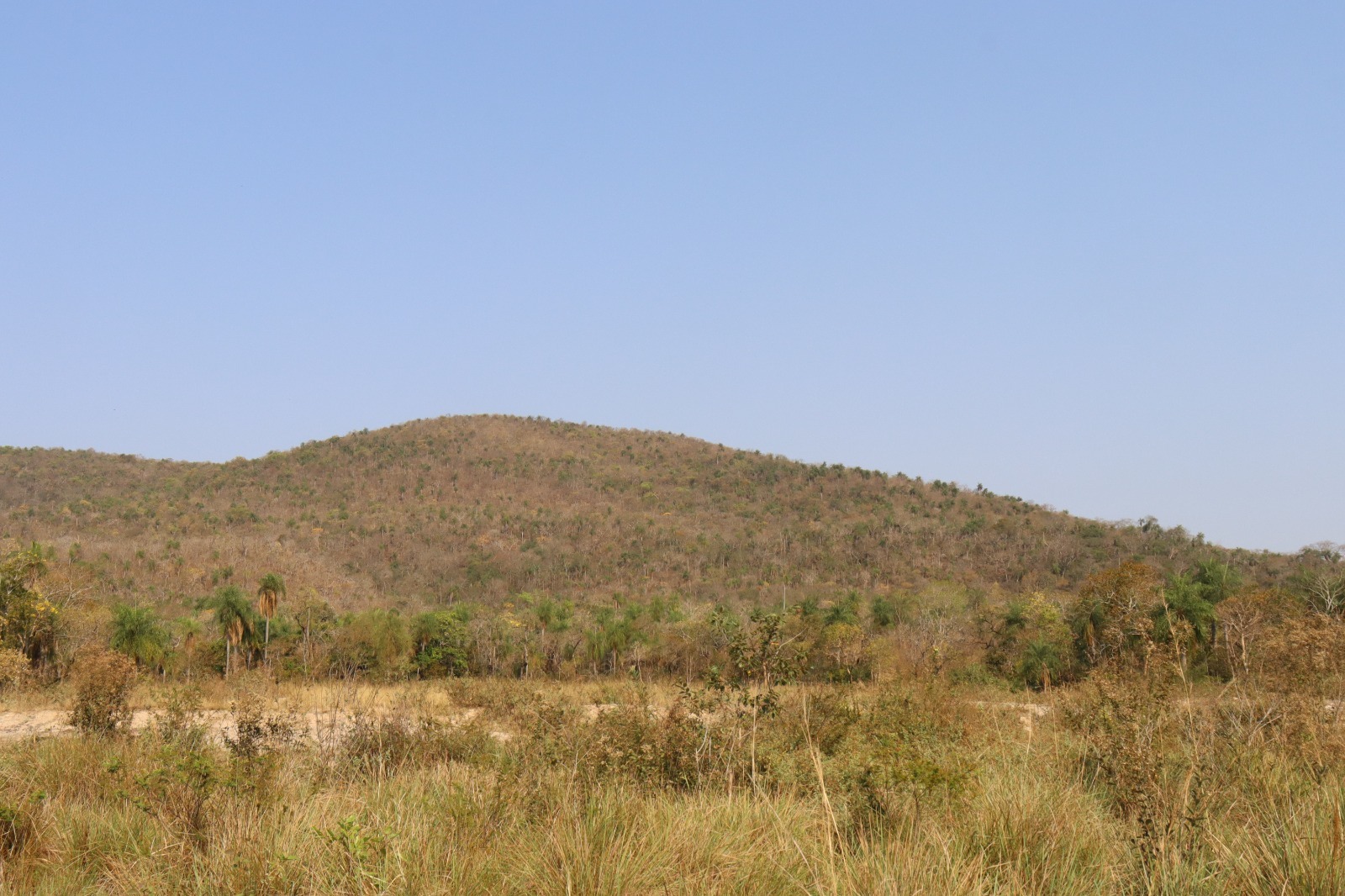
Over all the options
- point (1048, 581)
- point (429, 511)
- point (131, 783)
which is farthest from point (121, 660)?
point (429, 511)

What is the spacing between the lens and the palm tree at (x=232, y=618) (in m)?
29.2

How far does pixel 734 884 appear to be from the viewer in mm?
4633

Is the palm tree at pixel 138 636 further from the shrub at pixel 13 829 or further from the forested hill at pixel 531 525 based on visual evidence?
the shrub at pixel 13 829

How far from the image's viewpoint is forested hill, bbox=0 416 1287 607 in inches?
1988

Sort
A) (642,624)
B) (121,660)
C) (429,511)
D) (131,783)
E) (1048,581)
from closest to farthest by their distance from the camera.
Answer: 1. (131,783)
2. (121,660)
3. (642,624)
4. (1048,581)
5. (429,511)

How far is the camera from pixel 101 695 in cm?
1259

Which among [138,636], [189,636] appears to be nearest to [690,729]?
[138,636]

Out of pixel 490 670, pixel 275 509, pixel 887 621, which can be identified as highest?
pixel 275 509

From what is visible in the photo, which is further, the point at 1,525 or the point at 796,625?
the point at 1,525

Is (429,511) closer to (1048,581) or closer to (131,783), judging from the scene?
(1048,581)

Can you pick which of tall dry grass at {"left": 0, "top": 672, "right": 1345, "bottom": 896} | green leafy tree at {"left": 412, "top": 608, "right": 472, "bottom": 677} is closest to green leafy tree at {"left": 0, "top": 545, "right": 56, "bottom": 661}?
green leafy tree at {"left": 412, "top": 608, "right": 472, "bottom": 677}

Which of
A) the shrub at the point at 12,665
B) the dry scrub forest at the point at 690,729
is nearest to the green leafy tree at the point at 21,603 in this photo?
the dry scrub forest at the point at 690,729

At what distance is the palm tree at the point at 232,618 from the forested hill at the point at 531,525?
15.5m

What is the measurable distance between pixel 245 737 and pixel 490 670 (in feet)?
76.8
